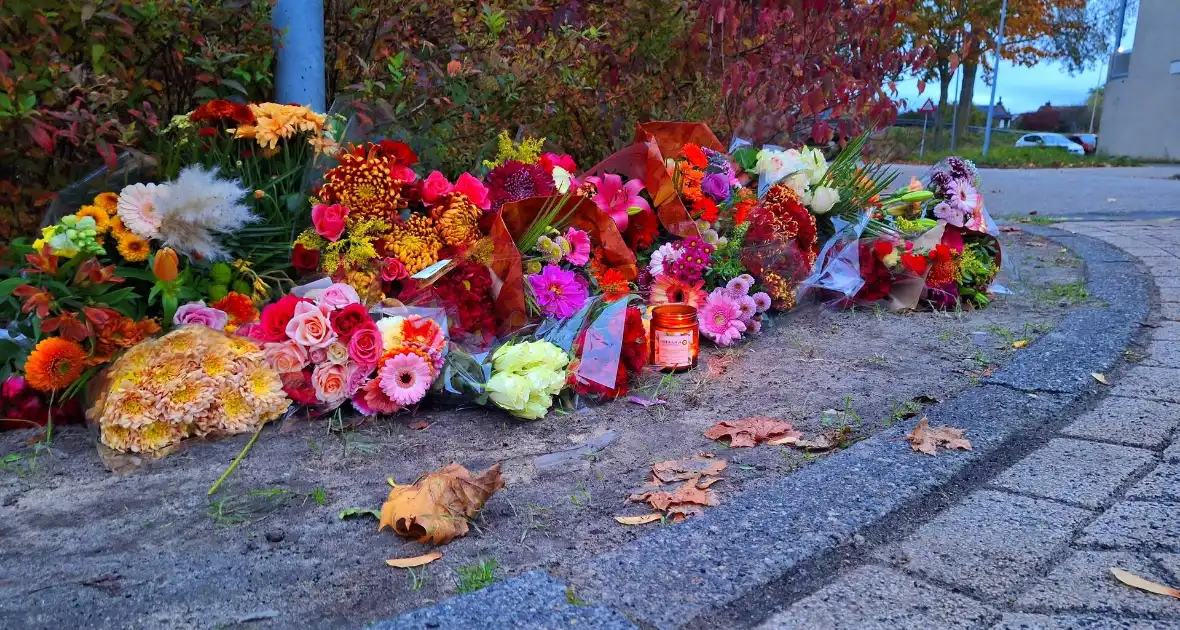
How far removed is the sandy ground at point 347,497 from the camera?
143 cm

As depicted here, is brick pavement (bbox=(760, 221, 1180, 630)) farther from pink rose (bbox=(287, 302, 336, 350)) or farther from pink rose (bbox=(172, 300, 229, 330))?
pink rose (bbox=(172, 300, 229, 330))

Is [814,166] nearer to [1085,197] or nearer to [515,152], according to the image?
[515,152]

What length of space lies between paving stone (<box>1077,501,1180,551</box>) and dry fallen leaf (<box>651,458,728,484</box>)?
28.3 inches

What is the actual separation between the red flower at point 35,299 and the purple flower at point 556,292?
4.25 feet

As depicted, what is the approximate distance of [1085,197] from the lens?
28.6 ft

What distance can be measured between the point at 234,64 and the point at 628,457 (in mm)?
1825

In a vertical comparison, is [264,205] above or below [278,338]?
above

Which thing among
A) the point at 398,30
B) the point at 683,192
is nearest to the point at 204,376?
the point at 398,30

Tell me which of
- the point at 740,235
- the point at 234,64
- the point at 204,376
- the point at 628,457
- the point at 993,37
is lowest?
the point at 628,457

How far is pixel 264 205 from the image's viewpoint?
8.46 ft

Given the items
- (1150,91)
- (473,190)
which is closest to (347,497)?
(473,190)

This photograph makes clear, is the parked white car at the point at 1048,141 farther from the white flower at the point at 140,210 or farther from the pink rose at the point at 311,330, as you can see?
the white flower at the point at 140,210

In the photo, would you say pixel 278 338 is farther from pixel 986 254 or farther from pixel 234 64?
pixel 986 254

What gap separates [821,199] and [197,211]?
7.70 ft
